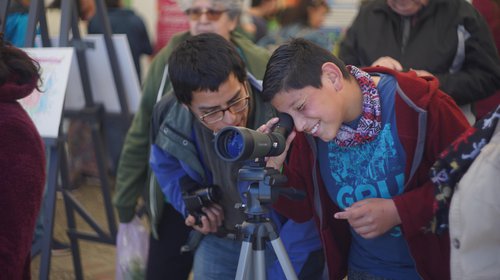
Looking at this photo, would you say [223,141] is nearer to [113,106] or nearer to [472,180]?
[472,180]

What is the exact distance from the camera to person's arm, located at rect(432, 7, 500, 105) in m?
2.53

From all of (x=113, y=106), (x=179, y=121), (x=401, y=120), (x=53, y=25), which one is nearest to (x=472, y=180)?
(x=401, y=120)

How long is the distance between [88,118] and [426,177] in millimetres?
2312

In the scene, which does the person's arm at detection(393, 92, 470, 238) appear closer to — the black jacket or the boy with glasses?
the boy with glasses

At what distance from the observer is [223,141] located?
1.61 m

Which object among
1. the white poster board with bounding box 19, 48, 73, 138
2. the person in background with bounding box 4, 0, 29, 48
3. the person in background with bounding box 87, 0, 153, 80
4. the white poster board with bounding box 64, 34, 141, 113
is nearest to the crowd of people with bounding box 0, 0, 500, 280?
the white poster board with bounding box 19, 48, 73, 138

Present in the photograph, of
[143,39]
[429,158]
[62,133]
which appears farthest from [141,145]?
[143,39]

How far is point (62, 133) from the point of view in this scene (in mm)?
3291

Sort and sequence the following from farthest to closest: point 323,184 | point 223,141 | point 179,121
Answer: point 179,121 → point 323,184 → point 223,141

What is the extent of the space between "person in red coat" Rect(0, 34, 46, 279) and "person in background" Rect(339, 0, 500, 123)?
1229 millimetres

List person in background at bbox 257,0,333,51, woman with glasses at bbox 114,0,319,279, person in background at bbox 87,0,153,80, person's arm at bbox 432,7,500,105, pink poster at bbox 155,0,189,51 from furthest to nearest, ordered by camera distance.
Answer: pink poster at bbox 155,0,189,51 < person in background at bbox 87,0,153,80 < person in background at bbox 257,0,333,51 < woman with glasses at bbox 114,0,319,279 < person's arm at bbox 432,7,500,105

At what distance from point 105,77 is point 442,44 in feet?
6.05

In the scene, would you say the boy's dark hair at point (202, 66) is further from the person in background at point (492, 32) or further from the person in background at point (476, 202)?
the person in background at point (492, 32)

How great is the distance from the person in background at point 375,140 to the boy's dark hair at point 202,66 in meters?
0.31
